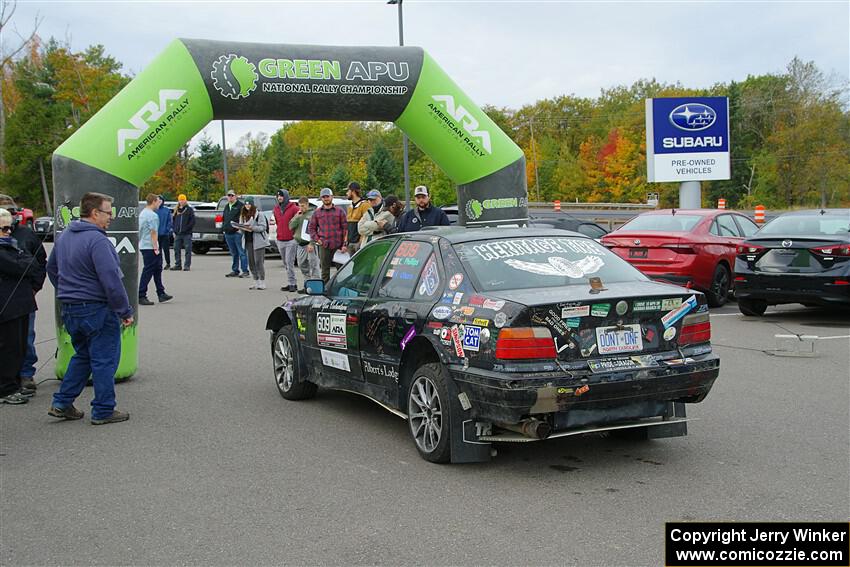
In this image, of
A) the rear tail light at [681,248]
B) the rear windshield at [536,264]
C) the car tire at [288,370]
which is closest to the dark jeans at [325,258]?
the rear tail light at [681,248]

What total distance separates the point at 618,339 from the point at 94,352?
422 cm

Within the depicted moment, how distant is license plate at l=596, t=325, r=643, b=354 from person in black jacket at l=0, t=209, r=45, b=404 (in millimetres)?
5358

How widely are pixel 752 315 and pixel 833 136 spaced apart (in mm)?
63871

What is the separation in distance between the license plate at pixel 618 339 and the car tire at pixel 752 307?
794cm

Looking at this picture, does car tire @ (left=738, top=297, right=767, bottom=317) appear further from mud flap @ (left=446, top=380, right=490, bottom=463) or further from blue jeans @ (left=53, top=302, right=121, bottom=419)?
blue jeans @ (left=53, top=302, right=121, bottom=419)

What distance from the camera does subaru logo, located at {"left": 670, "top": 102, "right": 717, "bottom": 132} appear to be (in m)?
25.4

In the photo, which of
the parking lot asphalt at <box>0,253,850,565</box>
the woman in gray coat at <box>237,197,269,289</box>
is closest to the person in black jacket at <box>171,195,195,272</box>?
the woman in gray coat at <box>237,197,269,289</box>

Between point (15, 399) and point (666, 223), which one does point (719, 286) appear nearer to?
point (666, 223)

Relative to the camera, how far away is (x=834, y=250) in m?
11.9

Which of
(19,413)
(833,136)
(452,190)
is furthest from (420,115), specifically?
(833,136)

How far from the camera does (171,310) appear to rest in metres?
15.0

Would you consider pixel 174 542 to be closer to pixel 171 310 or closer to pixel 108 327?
pixel 108 327

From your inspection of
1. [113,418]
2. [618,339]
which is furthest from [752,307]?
[113,418]

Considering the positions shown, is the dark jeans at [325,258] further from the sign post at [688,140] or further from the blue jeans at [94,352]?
the sign post at [688,140]
